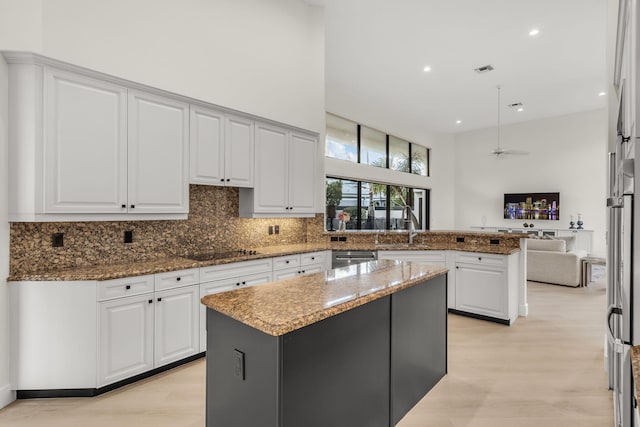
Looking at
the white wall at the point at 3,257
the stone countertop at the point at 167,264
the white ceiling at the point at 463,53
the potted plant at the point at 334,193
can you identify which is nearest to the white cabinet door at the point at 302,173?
the stone countertop at the point at 167,264

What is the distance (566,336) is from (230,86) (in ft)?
14.5

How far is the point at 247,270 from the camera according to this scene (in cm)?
344

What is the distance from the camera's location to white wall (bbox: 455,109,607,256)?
326 inches

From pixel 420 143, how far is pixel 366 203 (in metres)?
2.94

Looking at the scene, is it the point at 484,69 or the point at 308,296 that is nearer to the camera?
the point at 308,296

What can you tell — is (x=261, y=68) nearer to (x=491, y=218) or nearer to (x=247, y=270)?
(x=247, y=270)

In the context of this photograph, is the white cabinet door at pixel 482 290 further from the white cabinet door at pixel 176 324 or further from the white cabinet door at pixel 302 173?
the white cabinet door at pixel 176 324

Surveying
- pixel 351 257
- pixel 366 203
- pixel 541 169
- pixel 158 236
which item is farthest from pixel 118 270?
pixel 541 169

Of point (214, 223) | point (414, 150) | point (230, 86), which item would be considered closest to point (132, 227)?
point (214, 223)

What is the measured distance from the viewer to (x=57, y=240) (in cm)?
274

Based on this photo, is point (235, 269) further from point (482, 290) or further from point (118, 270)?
point (482, 290)

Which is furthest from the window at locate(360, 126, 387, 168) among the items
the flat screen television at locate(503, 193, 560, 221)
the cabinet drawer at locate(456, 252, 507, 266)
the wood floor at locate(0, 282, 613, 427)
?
the wood floor at locate(0, 282, 613, 427)

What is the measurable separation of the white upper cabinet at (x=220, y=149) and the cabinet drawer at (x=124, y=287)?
104cm

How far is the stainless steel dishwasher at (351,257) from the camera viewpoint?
14.4 ft
